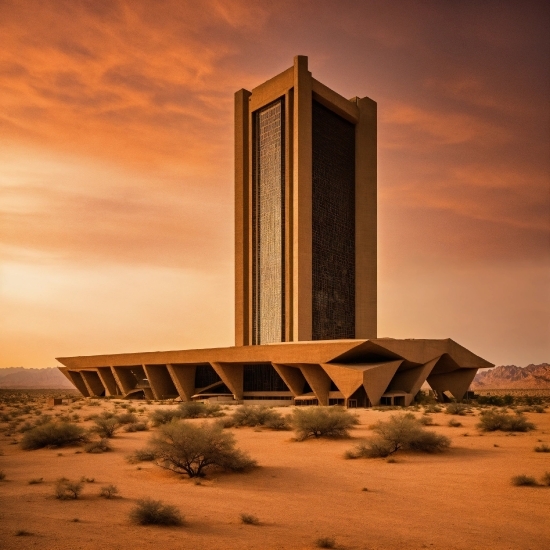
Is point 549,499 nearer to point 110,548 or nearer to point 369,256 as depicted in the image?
point 110,548

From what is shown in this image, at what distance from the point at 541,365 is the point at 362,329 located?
139298 mm

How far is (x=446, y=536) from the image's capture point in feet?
32.6

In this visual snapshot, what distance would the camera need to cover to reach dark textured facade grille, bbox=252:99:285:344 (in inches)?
2854

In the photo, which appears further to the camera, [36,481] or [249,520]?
[36,481]

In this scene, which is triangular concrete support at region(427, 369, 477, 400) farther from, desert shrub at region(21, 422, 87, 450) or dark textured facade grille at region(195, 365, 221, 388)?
desert shrub at region(21, 422, 87, 450)

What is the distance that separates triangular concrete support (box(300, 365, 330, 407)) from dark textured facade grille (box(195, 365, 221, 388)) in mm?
19331

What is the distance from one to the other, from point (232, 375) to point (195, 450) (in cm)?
4313

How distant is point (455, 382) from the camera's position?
55.3 meters

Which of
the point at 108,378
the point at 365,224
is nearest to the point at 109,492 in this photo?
the point at 108,378

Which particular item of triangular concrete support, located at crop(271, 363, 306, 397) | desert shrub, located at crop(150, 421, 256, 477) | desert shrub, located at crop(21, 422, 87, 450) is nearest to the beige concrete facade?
triangular concrete support, located at crop(271, 363, 306, 397)

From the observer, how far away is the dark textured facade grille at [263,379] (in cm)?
6119

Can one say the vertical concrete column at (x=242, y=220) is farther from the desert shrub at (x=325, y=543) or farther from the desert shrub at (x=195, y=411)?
the desert shrub at (x=325, y=543)

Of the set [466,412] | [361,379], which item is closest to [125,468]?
[466,412]

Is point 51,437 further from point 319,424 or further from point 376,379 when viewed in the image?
point 376,379
